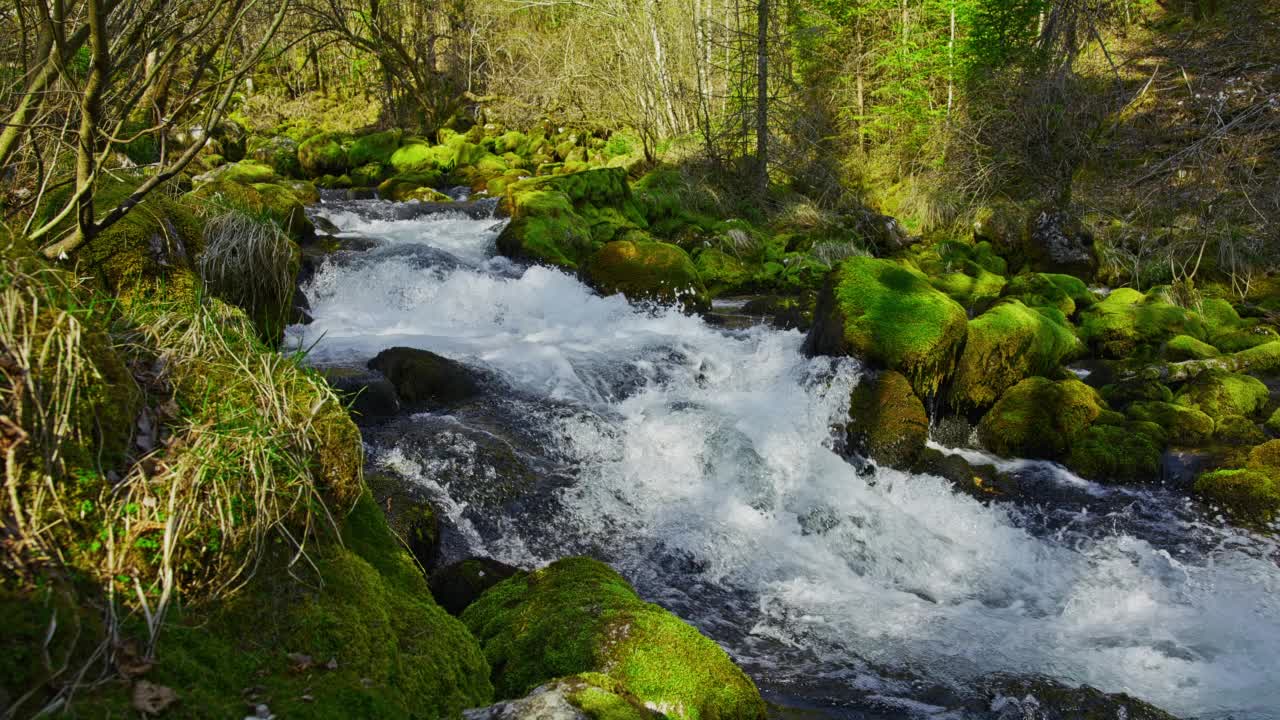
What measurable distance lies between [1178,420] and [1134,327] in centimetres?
328

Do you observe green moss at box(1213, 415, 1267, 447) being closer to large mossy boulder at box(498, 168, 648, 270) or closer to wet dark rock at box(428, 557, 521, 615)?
wet dark rock at box(428, 557, 521, 615)

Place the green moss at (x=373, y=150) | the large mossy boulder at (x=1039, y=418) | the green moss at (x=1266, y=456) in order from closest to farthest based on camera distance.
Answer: the green moss at (x=1266, y=456)
the large mossy boulder at (x=1039, y=418)
the green moss at (x=373, y=150)

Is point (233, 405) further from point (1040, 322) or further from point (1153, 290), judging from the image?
point (1153, 290)

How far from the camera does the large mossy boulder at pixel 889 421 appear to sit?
25.6 ft

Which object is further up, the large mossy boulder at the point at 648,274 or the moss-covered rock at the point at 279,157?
the moss-covered rock at the point at 279,157

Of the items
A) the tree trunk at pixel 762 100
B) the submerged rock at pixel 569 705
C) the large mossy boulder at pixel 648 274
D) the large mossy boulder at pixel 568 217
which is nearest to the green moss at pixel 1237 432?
the large mossy boulder at pixel 648 274

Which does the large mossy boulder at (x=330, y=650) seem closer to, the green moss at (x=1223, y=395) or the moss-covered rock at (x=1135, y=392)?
the moss-covered rock at (x=1135, y=392)

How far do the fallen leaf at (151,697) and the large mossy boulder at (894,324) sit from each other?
25.3 ft

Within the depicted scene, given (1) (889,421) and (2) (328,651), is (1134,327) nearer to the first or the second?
(1) (889,421)

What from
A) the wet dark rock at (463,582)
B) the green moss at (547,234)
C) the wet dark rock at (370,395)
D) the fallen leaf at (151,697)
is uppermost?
the fallen leaf at (151,697)

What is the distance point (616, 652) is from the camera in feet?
10.5

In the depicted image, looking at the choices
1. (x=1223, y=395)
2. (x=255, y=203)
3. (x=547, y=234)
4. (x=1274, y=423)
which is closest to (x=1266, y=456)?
(x=1274, y=423)

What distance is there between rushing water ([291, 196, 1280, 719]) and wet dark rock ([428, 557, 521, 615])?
1051mm

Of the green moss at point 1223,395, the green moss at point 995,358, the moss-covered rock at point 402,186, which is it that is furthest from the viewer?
the moss-covered rock at point 402,186
